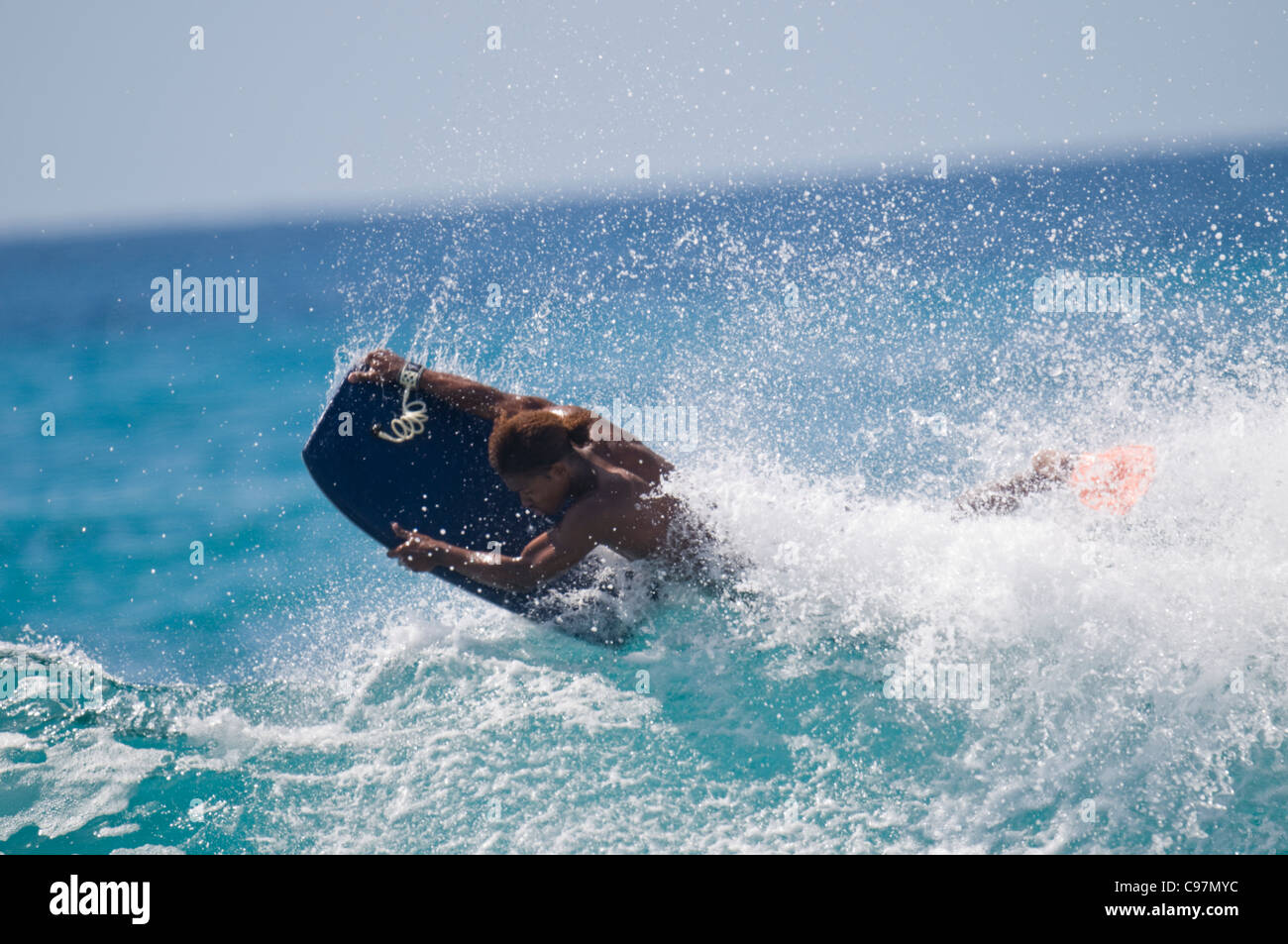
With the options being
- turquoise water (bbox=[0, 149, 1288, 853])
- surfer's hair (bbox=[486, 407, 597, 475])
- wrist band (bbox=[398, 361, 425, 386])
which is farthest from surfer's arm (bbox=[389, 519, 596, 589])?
wrist band (bbox=[398, 361, 425, 386])

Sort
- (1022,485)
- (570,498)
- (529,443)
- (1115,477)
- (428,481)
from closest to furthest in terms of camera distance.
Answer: (529,443) < (570,498) < (1115,477) < (1022,485) < (428,481)

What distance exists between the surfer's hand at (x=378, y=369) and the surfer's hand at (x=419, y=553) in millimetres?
992

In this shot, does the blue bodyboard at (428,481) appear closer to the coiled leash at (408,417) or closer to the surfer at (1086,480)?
the coiled leash at (408,417)

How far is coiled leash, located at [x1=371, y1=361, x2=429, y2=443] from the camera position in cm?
495

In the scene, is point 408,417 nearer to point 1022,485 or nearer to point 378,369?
point 378,369

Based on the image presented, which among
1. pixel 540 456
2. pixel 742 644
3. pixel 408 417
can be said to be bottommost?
pixel 742 644

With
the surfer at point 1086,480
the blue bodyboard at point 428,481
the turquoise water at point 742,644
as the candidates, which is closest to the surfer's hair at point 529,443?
the blue bodyboard at point 428,481

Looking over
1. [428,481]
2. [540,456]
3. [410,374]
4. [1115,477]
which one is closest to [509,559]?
[540,456]

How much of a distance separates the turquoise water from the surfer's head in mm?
659

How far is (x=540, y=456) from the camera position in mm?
3973

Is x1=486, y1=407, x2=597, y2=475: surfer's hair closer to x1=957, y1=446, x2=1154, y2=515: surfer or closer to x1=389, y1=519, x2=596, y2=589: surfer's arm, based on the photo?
x1=389, y1=519, x2=596, y2=589: surfer's arm

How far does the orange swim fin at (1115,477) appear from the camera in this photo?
13.9 feet

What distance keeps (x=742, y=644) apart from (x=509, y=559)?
1.04m

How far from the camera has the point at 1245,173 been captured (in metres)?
22.7
